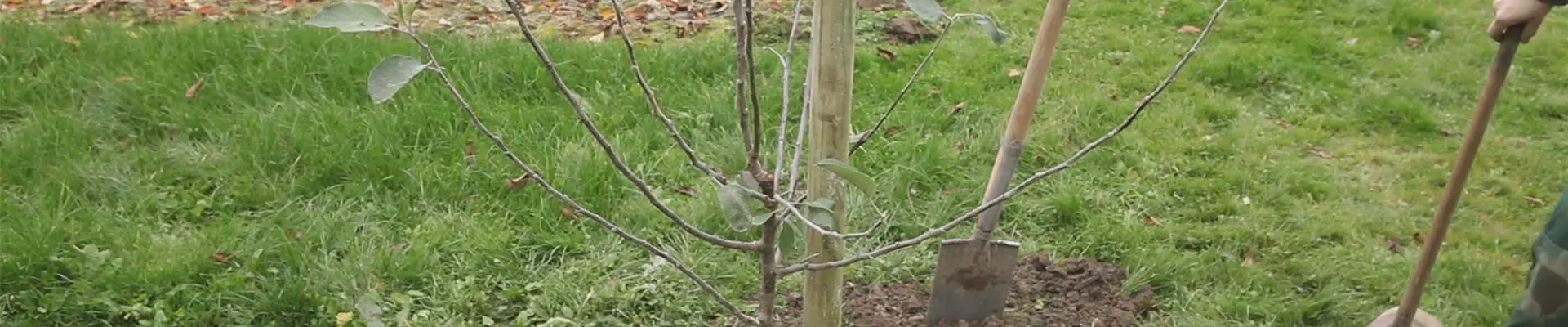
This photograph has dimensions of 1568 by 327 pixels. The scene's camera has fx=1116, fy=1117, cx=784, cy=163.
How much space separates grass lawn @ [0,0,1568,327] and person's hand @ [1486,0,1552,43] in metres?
0.81

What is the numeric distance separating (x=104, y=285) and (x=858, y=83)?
236 cm

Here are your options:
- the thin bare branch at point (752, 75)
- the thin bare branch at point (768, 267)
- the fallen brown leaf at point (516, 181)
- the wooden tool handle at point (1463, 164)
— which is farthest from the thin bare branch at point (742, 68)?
the fallen brown leaf at point (516, 181)

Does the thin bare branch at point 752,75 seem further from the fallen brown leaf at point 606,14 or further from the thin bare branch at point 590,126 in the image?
the fallen brown leaf at point 606,14

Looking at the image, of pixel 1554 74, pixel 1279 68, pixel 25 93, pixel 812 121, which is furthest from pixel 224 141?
pixel 1554 74

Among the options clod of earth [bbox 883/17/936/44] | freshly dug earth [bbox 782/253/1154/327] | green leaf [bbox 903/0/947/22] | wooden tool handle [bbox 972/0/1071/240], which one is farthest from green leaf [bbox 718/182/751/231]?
clod of earth [bbox 883/17/936/44]

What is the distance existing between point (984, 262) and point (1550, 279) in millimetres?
995

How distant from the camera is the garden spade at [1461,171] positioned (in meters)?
2.00

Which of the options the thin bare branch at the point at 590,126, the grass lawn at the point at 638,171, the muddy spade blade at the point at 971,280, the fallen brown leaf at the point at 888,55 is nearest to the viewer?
the thin bare branch at the point at 590,126

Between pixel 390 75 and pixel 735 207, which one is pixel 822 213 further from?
pixel 390 75

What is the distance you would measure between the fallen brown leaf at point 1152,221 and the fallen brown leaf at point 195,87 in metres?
2.92

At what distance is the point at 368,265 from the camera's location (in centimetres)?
261

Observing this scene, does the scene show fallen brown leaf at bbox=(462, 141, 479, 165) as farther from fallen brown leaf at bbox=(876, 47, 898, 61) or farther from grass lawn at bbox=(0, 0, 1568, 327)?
fallen brown leaf at bbox=(876, 47, 898, 61)

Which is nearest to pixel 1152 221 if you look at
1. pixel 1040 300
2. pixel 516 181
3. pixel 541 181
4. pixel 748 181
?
pixel 1040 300

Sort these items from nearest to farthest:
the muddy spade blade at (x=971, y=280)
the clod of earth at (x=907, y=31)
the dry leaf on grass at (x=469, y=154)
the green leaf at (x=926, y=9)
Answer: the green leaf at (x=926, y=9), the muddy spade blade at (x=971, y=280), the dry leaf on grass at (x=469, y=154), the clod of earth at (x=907, y=31)
